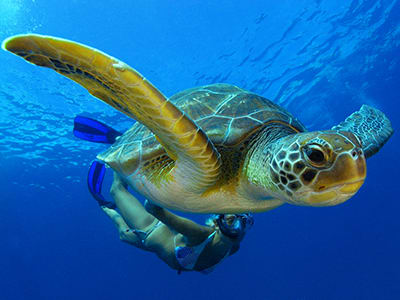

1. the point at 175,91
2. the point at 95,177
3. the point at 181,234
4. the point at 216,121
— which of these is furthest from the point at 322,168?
the point at 175,91

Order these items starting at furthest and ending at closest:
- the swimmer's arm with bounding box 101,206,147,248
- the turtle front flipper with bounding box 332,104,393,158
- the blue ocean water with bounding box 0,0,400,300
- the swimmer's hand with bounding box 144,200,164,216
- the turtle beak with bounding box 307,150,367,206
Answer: the blue ocean water with bounding box 0,0,400,300 → the swimmer's arm with bounding box 101,206,147,248 → the swimmer's hand with bounding box 144,200,164,216 → the turtle front flipper with bounding box 332,104,393,158 → the turtle beak with bounding box 307,150,367,206

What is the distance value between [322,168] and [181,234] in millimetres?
2612

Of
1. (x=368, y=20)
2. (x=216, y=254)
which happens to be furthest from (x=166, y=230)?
(x=368, y=20)

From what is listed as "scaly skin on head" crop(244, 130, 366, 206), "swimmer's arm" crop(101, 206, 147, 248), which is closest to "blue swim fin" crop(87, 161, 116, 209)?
"swimmer's arm" crop(101, 206, 147, 248)

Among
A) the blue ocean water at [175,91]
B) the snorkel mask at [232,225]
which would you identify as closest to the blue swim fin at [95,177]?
the snorkel mask at [232,225]

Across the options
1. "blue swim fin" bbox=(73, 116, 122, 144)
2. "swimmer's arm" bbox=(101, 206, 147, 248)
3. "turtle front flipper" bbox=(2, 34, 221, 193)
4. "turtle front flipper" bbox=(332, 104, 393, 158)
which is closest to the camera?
"turtle front flipper" bbox=(2, 34, 221, 193)

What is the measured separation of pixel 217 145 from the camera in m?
1.93

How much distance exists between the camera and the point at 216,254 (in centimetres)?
343

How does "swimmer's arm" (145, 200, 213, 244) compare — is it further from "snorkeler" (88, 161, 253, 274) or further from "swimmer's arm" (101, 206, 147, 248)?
"swimmer's arm" (101, 206, 147, 248)

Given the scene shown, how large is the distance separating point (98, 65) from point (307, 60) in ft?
43.7

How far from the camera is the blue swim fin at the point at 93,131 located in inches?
176

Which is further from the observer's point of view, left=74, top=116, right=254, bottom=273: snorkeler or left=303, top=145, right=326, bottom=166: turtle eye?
left=74, top=116, right=254, bottom=273: snorkeler

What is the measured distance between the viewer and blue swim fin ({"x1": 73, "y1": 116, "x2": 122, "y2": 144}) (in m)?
4.47

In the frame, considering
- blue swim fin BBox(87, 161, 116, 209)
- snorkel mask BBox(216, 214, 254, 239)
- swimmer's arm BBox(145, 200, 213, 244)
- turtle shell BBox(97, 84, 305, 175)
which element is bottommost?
snorkel mask BBox(216, 214, 254, 239)
